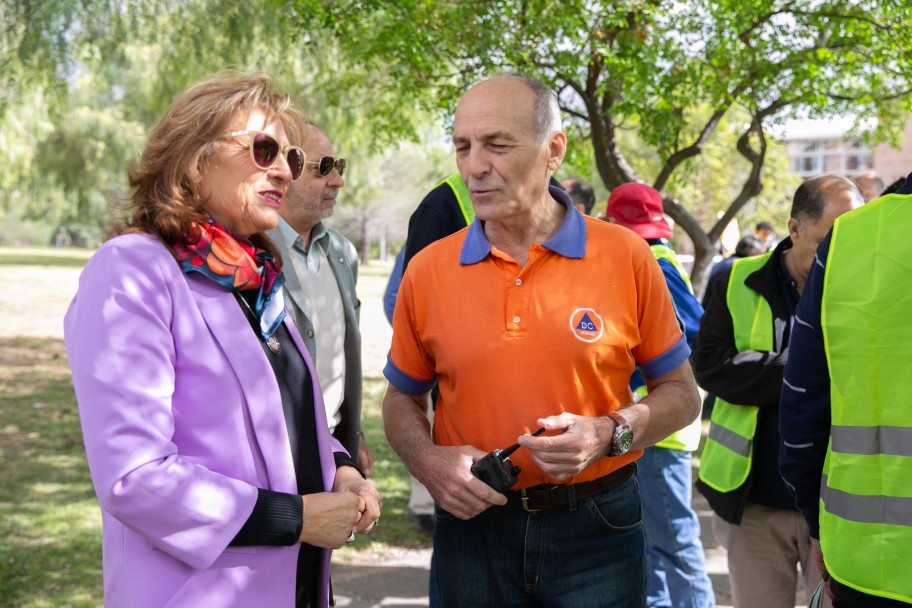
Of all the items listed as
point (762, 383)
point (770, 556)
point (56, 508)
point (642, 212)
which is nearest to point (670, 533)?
point (770, 556)

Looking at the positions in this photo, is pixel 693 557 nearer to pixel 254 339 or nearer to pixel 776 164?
pixel 254 339

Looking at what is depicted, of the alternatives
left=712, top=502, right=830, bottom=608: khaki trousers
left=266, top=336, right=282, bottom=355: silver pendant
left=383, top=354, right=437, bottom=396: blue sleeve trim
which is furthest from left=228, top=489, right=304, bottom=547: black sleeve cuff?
left=712, top=502, right=830, bottom=608: khaki trousers

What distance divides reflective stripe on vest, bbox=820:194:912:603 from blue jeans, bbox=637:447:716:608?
2.04 meters

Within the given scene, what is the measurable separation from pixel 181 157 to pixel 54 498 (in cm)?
562

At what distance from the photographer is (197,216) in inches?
83.5

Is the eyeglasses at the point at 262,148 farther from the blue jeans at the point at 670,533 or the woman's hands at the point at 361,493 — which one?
the blue jeans at the point at 670,533

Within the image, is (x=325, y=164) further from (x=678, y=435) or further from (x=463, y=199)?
(x=678, y=435)

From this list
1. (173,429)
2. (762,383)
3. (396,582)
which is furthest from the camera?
(396,582)

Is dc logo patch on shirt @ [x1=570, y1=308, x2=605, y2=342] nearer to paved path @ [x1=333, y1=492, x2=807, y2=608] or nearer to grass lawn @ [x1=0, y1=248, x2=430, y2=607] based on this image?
paved path @ [x1=333, y1=492, x2=807, y2=608]

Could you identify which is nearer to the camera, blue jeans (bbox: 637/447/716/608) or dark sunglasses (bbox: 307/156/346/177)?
dark sunglasses (bbox: 307/156/346/177)

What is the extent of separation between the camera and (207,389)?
202cm

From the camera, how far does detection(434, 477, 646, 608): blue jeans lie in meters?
2.49

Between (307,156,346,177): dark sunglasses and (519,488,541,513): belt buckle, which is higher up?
(307,156,346,177): dark sunglasses

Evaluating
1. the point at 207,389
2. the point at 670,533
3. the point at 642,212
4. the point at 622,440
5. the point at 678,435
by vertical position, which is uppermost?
the point at 642,212
